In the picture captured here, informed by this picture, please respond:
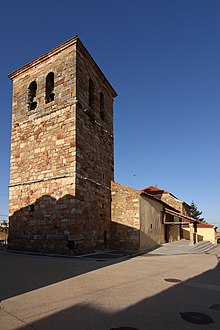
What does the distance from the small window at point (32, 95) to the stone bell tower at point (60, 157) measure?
2.3 inches

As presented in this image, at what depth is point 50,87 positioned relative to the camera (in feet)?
52.9

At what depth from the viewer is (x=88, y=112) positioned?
15297 mm

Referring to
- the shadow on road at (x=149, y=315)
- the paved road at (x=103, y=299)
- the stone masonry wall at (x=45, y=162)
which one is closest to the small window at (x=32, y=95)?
the stone masonry wall at (x=45, y=162)

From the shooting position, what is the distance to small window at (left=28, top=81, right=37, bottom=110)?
645 inches

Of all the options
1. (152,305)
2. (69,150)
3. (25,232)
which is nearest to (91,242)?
(25,232)

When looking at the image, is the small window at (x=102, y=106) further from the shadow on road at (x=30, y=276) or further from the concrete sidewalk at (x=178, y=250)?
the shadow on road at (x=30, y=276)

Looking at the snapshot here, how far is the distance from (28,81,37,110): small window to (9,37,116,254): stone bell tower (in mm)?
59

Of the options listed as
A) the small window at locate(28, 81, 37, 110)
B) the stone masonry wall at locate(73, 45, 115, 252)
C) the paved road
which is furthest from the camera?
the small window at locate(28, 81, 37, 110)

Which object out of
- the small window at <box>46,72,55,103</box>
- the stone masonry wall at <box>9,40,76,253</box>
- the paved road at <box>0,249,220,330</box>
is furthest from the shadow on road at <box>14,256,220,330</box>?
the small window at <box>46,72,55,103</box>

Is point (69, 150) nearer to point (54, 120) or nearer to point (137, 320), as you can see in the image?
point (54, 120)

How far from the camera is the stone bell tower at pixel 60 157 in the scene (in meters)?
13.4

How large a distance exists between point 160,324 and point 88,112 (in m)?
12.6

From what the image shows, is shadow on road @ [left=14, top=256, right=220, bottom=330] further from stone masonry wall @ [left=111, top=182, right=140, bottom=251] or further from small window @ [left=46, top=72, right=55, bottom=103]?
small window @ [left=46, top=72, right=55, bottom=103]

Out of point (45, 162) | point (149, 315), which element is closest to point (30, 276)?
point (149, 315)
